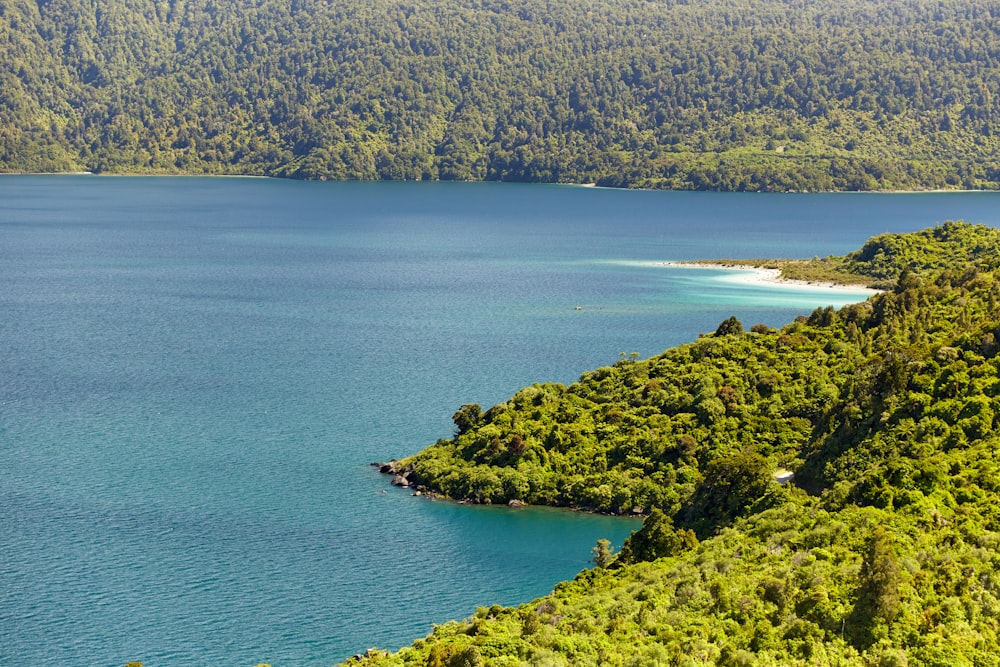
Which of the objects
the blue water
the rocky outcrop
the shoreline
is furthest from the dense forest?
the shoreline

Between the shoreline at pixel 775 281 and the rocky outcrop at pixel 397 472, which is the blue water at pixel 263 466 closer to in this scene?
the rocky outcrop at pixel 397 472

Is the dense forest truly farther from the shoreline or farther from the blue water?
the shoreline

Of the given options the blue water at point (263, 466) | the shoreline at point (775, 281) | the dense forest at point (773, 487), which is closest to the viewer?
the dense forest at point (773, 487)

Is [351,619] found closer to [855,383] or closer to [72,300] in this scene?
[855,383]

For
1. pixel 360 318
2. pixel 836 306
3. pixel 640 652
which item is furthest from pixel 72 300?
pixel 640 652

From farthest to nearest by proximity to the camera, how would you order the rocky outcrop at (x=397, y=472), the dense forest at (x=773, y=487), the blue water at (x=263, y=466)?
the rocky outcrop at (x=397, y=472), the blue water at (x=263, y=466), the dense forest at (x=773, y=487)

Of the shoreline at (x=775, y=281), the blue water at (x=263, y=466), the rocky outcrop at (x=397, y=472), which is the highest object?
the shoreline at (x=775, y=281)

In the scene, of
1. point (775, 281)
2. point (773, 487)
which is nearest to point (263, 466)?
point (773, 487)

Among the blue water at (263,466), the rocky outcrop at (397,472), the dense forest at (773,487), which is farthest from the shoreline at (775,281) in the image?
the rocky outcrop at (397,472)
